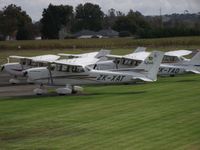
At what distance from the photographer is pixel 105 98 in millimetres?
22859

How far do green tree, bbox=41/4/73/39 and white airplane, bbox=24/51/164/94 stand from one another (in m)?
108

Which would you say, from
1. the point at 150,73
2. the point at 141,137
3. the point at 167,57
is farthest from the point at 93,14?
the point at 141,137

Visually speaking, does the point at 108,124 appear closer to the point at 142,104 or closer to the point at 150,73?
the point at 142,104

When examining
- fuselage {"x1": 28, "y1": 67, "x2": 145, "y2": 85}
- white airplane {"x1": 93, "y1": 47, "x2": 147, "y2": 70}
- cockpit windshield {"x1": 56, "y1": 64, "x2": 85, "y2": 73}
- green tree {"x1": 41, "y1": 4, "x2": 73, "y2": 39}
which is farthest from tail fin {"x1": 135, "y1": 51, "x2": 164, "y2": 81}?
green tree {"x1": 41, "y1": 4, "x2": 73, "y2": 39}

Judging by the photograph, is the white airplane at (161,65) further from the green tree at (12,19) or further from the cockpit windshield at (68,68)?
the green tree at (12,19)

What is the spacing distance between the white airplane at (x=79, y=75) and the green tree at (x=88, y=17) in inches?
6074

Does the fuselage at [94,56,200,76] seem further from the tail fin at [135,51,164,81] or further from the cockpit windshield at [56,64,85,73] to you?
the cockpit windshield at [56,64,85,73]

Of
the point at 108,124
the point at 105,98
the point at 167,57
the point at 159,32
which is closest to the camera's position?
the point at 108,124

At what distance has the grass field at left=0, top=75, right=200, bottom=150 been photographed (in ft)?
43.4

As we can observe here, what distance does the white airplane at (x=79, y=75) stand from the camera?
2556 cm

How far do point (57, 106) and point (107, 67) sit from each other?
14.4m

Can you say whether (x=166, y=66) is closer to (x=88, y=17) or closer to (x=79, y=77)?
(x=79, y=77)

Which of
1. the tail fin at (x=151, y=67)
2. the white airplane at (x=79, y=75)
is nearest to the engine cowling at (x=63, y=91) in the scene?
the white airplane at (x=79, y=75)

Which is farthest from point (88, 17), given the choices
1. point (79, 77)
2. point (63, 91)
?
point (63, 91)
